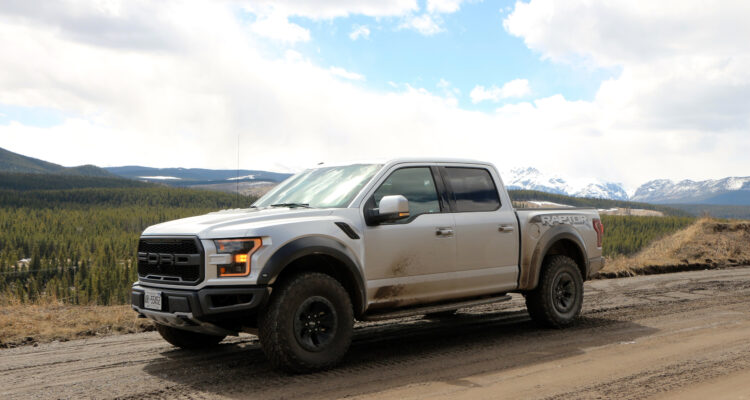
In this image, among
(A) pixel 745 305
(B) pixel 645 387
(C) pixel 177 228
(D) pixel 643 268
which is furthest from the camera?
(D) pixel 643 268

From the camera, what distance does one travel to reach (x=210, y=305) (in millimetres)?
5035

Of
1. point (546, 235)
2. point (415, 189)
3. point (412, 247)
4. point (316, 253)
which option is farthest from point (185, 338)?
point (546, 235)

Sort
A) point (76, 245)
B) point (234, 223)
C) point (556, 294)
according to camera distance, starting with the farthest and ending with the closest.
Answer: point (76, 245) < point (556, 294) < point (234, 223)

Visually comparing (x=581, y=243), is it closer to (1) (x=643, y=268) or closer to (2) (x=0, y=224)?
(1) (x=643, y=268)

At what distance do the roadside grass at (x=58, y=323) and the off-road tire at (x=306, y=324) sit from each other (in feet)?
11.4

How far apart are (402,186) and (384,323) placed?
258 centimetres

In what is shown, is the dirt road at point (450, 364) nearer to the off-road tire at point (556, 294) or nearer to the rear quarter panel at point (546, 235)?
the off-road tire at point (556, 294)

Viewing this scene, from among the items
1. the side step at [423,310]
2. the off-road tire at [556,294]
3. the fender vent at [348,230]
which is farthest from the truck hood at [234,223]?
the off-road tire at [556,294]

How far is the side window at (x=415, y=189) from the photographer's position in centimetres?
623

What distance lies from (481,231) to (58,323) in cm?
558

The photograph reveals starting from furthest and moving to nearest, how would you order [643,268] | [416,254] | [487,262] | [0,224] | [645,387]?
1. [0,224]
2. [643,268]
3. [487,262]
4. [416,254]
5. [645,387]

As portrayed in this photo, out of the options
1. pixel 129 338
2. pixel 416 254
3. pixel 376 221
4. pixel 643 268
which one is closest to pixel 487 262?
pixel 416 254

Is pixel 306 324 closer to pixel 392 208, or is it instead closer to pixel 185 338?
pixel 392 208

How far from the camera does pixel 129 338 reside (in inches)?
285
